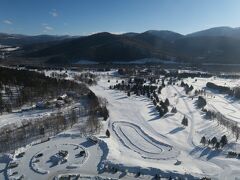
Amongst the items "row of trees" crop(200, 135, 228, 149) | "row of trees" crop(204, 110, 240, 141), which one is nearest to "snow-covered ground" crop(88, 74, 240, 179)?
"row of trees" crop(200, 135, 228, 149)

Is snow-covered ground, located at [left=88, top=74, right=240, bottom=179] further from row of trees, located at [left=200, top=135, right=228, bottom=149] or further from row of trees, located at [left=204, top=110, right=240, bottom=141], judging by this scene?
row of trees, located at [left=204, top=110, right=240, bottom=141]

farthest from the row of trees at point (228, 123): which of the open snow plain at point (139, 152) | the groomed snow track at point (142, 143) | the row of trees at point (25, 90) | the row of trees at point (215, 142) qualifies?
the row of trees at point (25, 90)

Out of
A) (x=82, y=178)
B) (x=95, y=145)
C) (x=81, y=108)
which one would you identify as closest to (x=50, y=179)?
(x=82, y=178)

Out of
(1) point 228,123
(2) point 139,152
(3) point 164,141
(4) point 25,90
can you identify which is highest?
(4) point 25,90

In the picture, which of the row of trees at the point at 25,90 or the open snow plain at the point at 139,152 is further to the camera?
the row of trees at the point at 25,90

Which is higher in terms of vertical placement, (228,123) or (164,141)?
(228,123)

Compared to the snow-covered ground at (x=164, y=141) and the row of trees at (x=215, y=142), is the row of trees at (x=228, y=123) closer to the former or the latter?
the snow-covered ground at (x=164, y=141)

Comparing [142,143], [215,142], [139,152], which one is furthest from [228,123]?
[139,152]

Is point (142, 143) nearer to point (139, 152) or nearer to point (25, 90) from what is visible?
point (139, 152)

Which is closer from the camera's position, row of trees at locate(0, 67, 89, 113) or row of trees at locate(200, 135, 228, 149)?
row of trees at locate(200, 135, 228, 149)
